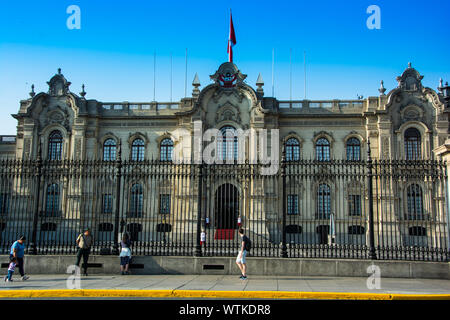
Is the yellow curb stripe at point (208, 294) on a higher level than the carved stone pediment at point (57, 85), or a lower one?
lower

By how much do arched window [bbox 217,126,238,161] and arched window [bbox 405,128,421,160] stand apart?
43.1 feet

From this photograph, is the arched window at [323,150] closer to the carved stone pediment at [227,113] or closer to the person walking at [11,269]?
the carved stone pediment at [227,113]

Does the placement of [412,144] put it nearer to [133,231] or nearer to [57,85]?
[133,231]

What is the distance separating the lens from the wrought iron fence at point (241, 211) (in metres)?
15.1

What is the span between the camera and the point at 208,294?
1080 cm

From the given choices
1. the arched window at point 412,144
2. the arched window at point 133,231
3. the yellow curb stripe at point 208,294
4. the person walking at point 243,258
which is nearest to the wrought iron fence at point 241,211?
the arched window at point 133,231

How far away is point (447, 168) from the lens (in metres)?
14.2

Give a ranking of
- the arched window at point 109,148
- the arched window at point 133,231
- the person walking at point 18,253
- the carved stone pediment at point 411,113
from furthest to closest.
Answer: the arched window at point 109,148, the carved stone pediment at point 411,113, the arched window at point 133,231, the person walking at point 18,253

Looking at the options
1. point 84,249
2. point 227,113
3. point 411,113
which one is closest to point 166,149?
point 227,113

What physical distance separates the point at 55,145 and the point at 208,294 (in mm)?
26936

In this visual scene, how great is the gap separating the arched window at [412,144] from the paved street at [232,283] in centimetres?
1968

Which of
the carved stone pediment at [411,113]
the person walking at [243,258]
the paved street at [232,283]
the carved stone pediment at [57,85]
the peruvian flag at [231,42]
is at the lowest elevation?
the paved street at [232,283]

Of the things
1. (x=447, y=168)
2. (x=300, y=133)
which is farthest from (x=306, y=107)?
(x=447, y=168)

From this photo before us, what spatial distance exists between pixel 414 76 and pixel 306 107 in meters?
8.57
